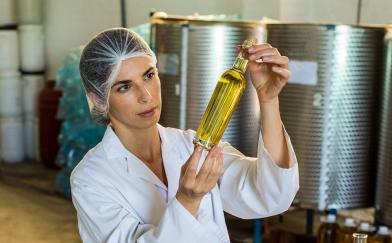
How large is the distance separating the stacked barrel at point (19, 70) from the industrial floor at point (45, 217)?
528mm

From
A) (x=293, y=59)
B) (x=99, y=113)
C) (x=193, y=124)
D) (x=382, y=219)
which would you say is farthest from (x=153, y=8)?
(x=99, y=113)

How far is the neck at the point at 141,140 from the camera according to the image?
2.03 metres

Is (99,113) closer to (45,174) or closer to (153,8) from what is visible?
(153,8)

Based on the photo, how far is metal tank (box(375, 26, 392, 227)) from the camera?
3.51 metres

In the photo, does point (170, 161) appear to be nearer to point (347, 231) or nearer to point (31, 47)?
point (347, 231)

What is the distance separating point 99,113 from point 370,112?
1967 mm

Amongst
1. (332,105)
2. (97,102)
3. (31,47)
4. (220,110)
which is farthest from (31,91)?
(220,110)

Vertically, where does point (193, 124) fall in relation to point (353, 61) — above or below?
below

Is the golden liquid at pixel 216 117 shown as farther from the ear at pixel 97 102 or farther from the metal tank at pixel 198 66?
→ the metal tank at pixel 198 66

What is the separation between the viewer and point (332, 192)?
3.72 m

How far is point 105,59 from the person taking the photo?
199 centimetres

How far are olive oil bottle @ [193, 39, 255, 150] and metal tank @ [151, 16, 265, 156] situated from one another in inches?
86.0

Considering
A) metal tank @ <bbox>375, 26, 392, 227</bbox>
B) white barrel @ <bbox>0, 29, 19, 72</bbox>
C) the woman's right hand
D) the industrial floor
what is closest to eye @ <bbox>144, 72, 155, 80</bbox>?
the woman's right hand

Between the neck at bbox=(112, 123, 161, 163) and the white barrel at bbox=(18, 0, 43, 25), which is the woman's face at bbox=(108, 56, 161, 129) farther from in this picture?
the white barrel at bbox=(18, 0, 43, 25)
